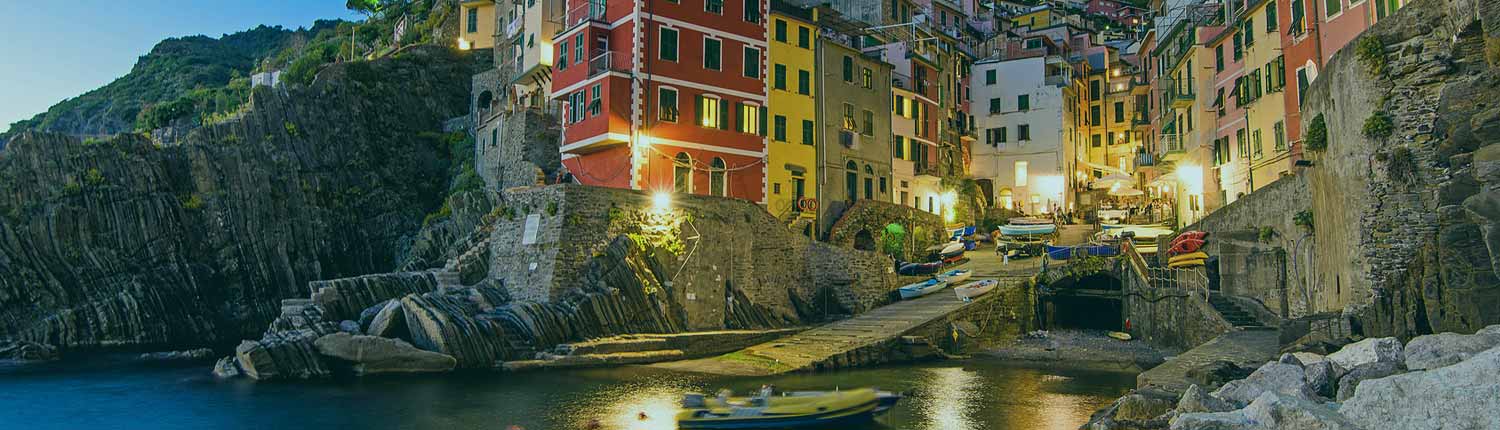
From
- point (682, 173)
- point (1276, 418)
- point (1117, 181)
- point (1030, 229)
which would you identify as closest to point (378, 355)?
point (682, 173)

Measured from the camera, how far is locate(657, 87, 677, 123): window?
38844 mm

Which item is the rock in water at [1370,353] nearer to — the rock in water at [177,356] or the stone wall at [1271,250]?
the stone wall at [1271,250]

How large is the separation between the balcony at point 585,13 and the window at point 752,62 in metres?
6.68

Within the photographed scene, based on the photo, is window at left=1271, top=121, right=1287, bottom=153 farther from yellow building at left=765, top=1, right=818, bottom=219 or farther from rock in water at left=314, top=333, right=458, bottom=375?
rock in water at left=314, top=333, right=458, bottom=375

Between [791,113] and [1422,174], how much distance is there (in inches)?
1101

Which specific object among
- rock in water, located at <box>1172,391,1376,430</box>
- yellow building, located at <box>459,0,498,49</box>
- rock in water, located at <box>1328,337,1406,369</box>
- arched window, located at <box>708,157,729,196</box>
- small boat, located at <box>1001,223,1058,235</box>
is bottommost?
rock in water, located at <box>1172,391,1376,430</box>

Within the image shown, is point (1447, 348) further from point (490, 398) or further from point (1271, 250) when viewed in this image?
point (490, 398)

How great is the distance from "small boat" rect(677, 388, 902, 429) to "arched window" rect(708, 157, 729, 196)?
19.8 metres

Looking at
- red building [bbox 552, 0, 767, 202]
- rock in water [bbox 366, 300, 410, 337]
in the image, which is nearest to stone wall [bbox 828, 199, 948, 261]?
red building [bbox 552, 0, 767, 202]

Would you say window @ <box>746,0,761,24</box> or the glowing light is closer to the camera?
the glowing light

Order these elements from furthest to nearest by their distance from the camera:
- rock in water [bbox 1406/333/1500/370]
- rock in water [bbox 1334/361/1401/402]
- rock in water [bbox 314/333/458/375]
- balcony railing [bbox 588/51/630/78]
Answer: balcony railing [bbox 588/51/630/78]
rock in water [bbox 314/333/458/375]
rock in water [bbox 1334/361/1401/402]
rock in water [bbox 1406/333/1500/370]

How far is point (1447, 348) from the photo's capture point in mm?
15555

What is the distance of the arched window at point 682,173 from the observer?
39281 mm

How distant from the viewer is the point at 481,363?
99.0 feet
